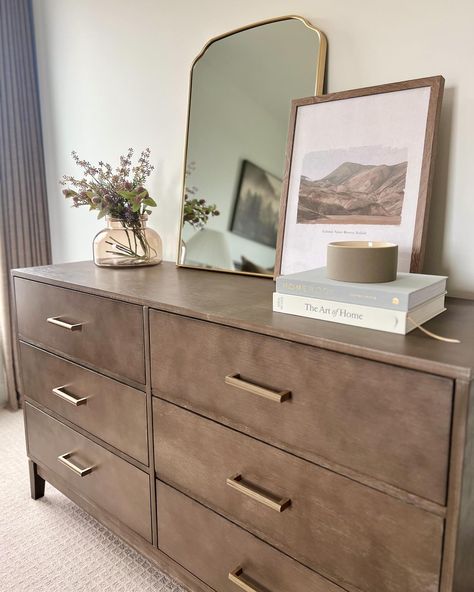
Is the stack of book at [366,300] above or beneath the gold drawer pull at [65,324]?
above

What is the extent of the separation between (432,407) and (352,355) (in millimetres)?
143

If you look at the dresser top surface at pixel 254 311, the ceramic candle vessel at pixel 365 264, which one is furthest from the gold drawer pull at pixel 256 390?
the ceramic candle vessel at pixel 365 264

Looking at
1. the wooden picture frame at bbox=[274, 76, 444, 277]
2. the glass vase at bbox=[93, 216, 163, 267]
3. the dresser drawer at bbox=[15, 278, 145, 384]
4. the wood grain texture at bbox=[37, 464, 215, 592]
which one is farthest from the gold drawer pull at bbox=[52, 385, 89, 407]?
the wooden picture frame at bbox=[274, 76, 444, 277]

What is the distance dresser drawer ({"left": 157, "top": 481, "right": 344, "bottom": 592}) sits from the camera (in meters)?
0.98

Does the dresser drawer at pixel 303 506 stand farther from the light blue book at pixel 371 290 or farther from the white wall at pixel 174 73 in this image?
the white wall at pixel 174 73

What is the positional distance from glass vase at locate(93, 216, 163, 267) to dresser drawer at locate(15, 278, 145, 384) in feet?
0.84

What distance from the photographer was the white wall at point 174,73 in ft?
3.66

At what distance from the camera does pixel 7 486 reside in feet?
6.15

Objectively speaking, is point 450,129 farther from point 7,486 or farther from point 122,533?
point 7,486

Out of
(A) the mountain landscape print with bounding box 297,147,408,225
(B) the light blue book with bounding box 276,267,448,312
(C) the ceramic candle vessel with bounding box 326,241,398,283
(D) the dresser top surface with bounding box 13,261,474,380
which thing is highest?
(A) the mountain landscape print with bounding box 297,147,408,225

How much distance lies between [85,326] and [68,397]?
0.82ft

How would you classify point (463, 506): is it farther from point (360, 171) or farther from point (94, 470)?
point (94, 470)

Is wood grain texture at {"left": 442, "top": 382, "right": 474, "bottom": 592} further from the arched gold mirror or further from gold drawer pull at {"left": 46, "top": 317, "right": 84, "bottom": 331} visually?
gold drawer pull at {"left": 46, "top": 317, "right": 84, "bottom": 331}

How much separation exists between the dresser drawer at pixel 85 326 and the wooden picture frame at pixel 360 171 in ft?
1.43
